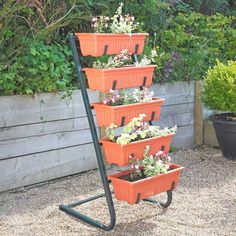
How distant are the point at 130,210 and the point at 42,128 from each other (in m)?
1.06

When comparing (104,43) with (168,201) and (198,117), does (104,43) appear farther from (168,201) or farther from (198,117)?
(198,117)

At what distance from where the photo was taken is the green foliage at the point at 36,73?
153 inches

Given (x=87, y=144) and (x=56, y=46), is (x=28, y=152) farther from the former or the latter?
(x=56, y=46)

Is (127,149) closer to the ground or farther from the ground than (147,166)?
farther from the ground

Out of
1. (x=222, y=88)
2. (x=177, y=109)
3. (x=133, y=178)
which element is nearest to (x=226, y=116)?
(x=222, y=88)

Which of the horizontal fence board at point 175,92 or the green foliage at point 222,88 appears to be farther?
the horizontal fence board at point 175,92

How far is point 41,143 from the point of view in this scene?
4.09m

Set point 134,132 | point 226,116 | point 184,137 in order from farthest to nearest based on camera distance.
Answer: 1. point 184,137
2. point 226,116
3. point 134,132

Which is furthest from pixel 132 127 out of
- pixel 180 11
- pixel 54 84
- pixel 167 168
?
pixel 180 11

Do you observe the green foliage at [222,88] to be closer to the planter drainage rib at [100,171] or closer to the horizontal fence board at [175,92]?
the horizontal fence board at [175,92]

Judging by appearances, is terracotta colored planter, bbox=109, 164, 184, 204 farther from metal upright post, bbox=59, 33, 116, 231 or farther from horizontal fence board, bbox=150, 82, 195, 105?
horizontal fence board, bbox=150, 82, 195, 105

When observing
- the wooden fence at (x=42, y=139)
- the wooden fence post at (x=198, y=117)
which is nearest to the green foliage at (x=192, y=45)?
the wooden fence post at (x=198, y=117)

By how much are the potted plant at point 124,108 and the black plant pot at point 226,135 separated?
5.19 feet

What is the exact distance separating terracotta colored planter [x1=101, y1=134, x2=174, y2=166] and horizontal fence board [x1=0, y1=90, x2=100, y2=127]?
37.5 inches
